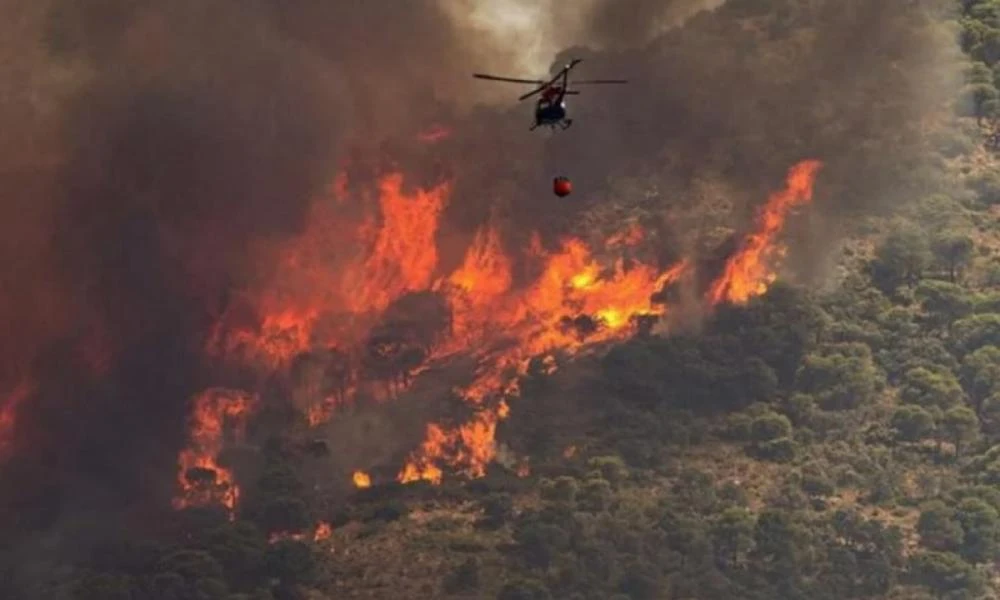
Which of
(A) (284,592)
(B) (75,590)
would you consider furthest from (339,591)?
(B) (75,590)

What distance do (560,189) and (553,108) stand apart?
4.61 meters

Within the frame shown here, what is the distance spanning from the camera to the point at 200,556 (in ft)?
655

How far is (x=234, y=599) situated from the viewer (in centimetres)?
19738

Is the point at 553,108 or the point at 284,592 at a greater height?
the point at 553,108

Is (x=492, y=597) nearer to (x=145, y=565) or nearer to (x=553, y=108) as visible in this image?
(x=145, y=565)

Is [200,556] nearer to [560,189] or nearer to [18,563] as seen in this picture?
[18,563]

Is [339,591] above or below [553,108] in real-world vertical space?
below

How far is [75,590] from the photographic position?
196 meters

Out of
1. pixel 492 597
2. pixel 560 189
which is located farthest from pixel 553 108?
pixel 492 597

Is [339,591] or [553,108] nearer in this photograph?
[553,108]

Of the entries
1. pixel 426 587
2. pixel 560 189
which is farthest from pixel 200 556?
pixel 560 189

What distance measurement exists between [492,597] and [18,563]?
34.8m

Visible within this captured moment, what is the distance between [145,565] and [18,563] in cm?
921

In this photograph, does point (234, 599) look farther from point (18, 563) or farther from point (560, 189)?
point (560, 189)
